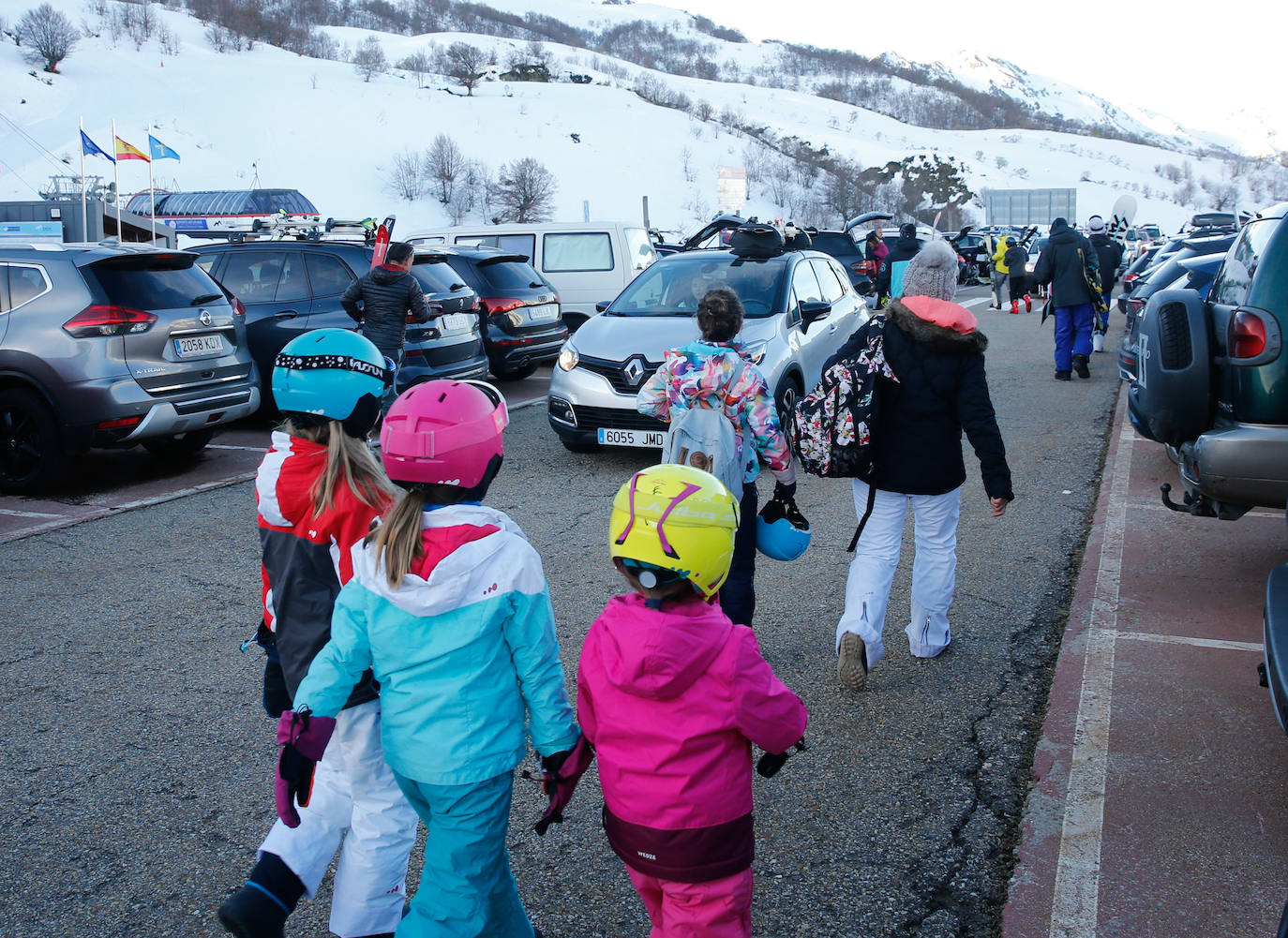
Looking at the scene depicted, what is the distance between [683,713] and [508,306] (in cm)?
1095

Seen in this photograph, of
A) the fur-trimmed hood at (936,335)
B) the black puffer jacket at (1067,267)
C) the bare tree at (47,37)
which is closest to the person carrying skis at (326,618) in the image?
the fur-trimmed hood at (936,335)

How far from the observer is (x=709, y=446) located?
4.25m

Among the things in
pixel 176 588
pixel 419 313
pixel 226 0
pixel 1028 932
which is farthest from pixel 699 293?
pixel 226 0

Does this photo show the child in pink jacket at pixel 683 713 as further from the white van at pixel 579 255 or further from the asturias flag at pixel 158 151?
the asturias flag at pixel 158 151

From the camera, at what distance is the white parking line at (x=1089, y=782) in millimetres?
2840

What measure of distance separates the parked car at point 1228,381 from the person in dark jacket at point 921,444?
125 cm

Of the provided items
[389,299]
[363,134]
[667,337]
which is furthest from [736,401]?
[363,134]

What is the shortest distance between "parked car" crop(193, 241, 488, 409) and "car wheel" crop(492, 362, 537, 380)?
185 cm

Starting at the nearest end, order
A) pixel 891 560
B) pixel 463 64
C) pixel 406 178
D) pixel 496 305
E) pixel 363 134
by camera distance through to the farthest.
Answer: pixel 891 560 → pixel 496 305 → pixel 406 178 → pixel 363 134 → pixel 463 64

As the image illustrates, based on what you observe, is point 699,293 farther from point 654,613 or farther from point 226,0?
point 226,0

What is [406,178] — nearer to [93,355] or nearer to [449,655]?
[93,355]

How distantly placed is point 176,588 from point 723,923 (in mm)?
4615

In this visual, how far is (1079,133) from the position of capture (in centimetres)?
18350

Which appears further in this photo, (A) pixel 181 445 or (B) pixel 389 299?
(B) pixel 389 299
